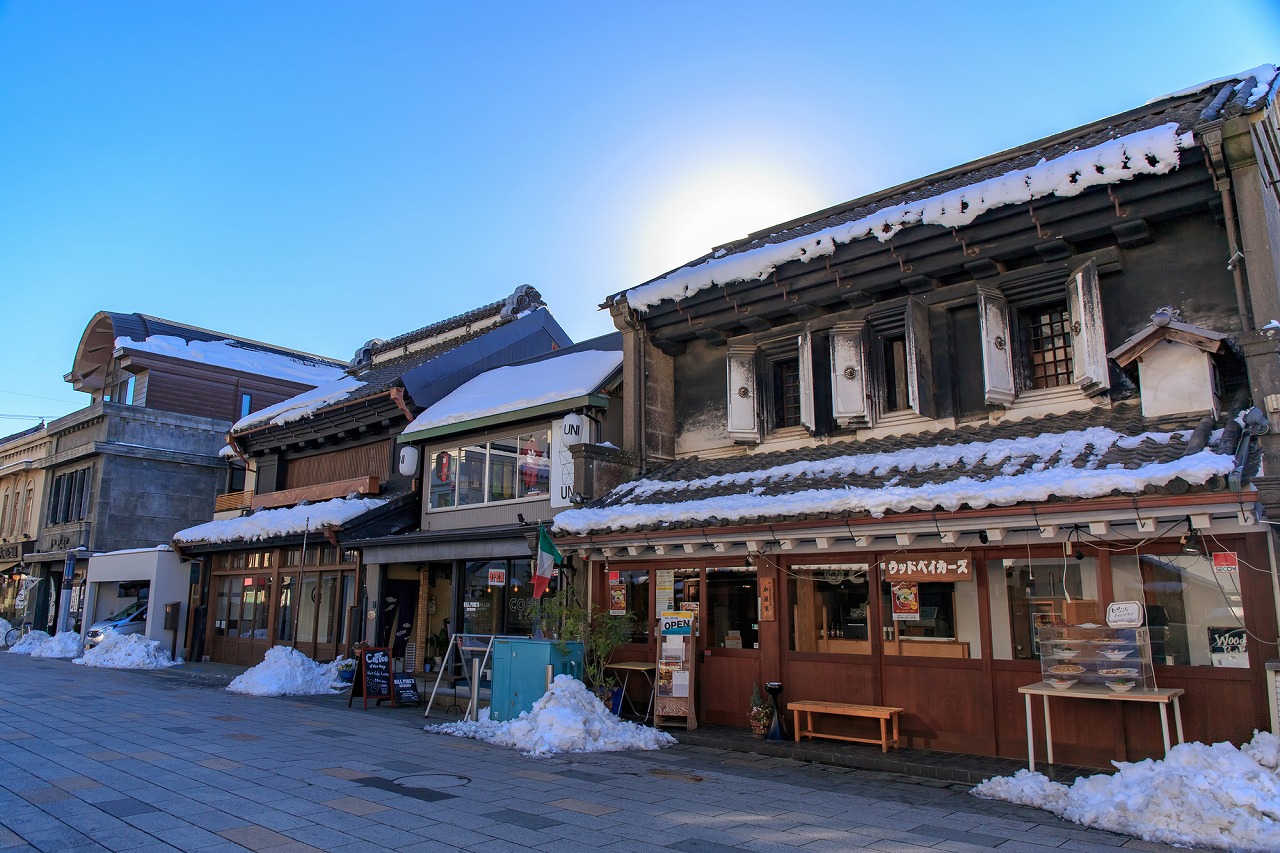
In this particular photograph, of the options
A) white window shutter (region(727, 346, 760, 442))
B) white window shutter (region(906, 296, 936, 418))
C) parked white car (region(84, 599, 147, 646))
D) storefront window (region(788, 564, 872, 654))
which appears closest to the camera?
storefront window (region(788, 564, 872, 654))

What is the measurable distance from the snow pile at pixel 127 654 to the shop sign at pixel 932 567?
72.2ft

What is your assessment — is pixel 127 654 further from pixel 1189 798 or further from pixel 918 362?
pixel 1189 798

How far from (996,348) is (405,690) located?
12038 millimetres

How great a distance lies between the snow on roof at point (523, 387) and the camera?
1734cm

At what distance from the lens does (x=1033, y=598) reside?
10305 mm

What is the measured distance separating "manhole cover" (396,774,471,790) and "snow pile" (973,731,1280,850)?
5803mm

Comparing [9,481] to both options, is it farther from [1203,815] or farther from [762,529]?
[1203,815]

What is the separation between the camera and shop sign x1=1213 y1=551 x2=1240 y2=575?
28.7ft

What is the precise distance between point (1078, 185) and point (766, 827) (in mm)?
8761

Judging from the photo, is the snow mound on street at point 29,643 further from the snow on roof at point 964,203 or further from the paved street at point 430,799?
the snow on roof at point 964,203

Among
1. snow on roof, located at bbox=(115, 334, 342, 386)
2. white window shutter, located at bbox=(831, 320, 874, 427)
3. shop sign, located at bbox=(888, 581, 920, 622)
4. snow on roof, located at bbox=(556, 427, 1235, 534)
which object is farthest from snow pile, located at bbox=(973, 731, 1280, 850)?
snow on roof, located at bbox=(115, 334, 342, 386)

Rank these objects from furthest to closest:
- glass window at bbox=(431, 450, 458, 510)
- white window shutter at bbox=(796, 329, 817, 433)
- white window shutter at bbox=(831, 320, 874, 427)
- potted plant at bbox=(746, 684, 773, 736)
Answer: glass window at bbox=(431, 450, 458, 510) < white window shutter at bbox=(796, 329, 817, 433) < white window shutter at bbox=(831, 320, 874, 427) < potted plant at bbox=(746, 684, 773, 736)

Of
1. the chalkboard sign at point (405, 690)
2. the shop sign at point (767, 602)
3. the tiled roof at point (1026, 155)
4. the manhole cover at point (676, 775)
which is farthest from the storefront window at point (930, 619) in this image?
the chalkboard sign at point (405, 690)

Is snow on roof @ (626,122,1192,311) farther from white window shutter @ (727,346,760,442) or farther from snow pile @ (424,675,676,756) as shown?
snow pile @ (424,675,676,756)
